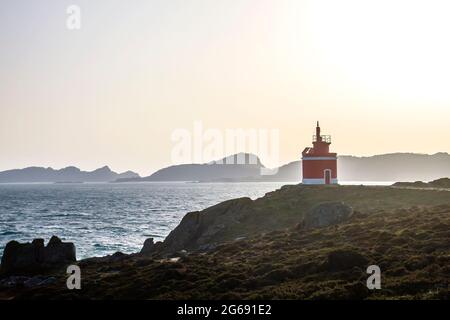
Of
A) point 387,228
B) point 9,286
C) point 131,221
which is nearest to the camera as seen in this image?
point 9,286

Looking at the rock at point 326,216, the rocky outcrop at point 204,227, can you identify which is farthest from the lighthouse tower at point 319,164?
the rock at point 326,216

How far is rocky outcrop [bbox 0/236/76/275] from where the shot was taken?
1416 inches

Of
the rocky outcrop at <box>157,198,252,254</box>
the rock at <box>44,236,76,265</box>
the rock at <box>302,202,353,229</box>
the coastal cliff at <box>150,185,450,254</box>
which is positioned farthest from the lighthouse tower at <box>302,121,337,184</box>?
the rock at <box>44,236,76,265</box>

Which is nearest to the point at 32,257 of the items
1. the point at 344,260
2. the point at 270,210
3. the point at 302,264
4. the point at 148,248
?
the point at 148,248

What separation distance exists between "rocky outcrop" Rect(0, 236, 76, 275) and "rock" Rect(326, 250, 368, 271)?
21.9 m

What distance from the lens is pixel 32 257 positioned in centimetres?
3716

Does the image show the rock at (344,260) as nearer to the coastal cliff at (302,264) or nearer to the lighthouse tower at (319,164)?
the coastal cliff at (302,264)

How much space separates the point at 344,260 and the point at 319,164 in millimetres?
38311

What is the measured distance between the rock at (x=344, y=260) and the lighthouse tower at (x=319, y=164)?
37722 mm

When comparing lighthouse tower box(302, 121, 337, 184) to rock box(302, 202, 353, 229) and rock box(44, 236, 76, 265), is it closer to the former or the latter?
rock box(302, 202, 353, 229)

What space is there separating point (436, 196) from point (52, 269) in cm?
3438
